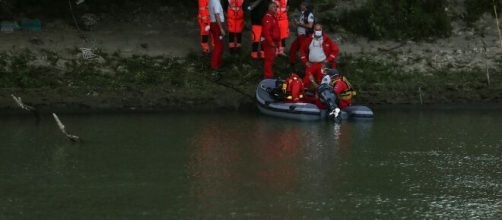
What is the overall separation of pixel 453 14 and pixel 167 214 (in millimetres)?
16682

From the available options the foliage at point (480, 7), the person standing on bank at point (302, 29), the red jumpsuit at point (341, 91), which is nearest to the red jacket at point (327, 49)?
the person standing on bank at point (302, 29)

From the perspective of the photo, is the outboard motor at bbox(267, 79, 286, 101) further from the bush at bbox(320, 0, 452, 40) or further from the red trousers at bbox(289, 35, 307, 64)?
the bush at bbox(320, 0, 452, 40)

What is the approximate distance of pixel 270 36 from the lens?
2170cm

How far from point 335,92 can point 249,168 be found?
19.8 ft

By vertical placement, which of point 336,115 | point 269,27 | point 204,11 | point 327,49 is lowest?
point 336,115

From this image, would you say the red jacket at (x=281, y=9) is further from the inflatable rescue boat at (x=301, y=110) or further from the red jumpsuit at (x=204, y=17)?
the inflatable rescue boat at (x=301, y=110)

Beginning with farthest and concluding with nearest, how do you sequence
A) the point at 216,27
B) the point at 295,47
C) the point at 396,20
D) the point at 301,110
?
the point at 396,20, the point at 295,47, the point at 216,27, the point at 301,110

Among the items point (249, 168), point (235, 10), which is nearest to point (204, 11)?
point (235, 10)

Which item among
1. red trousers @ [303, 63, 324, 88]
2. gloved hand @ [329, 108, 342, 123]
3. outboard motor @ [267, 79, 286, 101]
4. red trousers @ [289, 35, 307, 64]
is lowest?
gloved hand @ [329, 108, 342, 123]

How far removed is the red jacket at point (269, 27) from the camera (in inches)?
852

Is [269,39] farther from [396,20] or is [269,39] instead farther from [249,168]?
[249,168]

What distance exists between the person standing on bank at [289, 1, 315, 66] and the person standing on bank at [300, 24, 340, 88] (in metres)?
1.05

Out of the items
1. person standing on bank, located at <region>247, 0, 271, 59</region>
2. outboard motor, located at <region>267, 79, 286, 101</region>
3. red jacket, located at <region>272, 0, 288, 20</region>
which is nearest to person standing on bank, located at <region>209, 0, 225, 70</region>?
person standing on bank, located at <region>247, 0, 271, 59</region>

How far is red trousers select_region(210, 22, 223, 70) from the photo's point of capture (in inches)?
879
